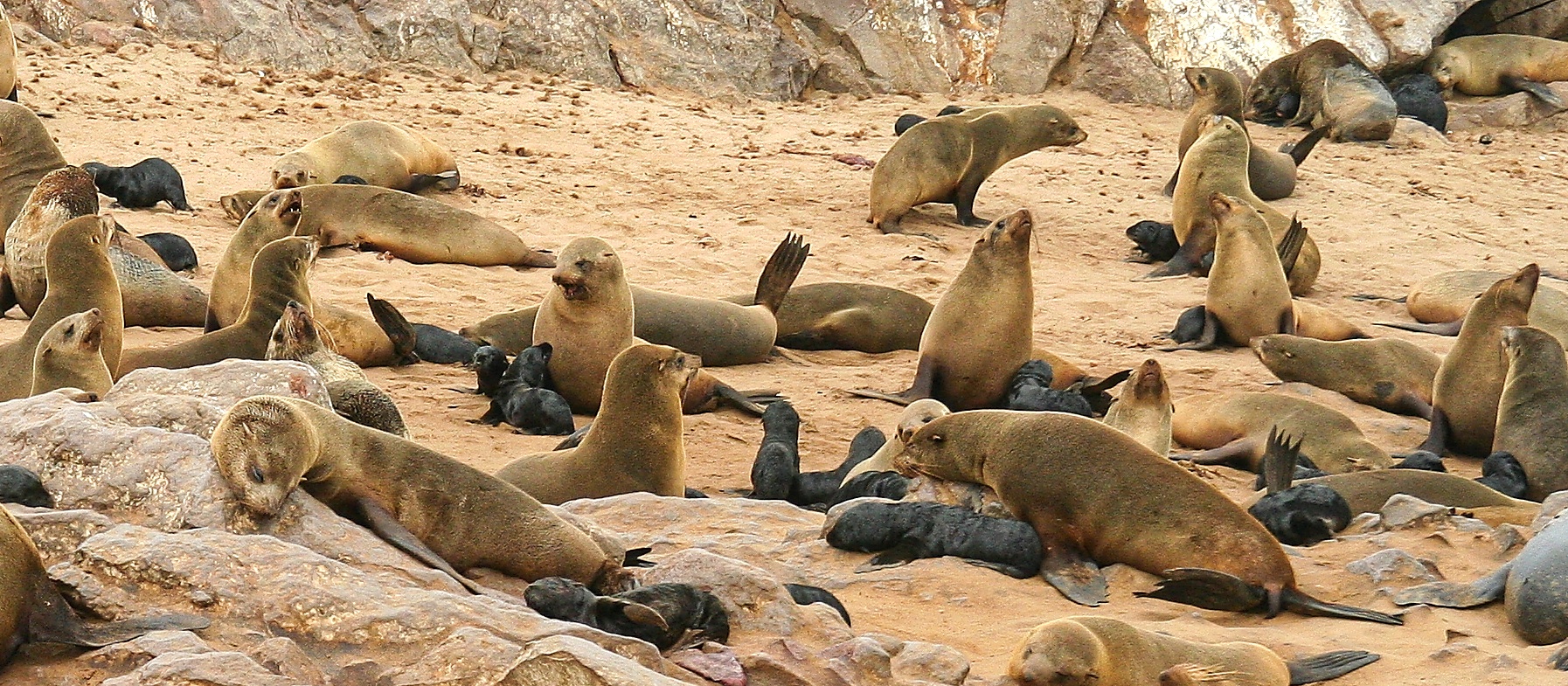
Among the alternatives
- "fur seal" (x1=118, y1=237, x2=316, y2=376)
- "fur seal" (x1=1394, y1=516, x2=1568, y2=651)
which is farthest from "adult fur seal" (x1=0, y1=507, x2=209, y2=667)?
"fur seal" (x1=118, y1=237, x2=316, y2=376)

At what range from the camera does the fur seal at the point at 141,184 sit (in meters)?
9.46

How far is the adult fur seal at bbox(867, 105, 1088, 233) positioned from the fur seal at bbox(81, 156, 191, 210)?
4.34 m

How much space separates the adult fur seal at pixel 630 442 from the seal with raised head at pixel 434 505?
1.28m

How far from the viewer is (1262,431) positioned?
7316 mm

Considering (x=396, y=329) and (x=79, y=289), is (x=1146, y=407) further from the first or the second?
(x=79, y=289)

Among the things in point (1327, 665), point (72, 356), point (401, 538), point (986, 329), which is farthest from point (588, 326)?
point (1327, 665)

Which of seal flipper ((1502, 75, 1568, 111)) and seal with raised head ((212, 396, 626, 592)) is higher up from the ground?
seal with raised head ((212, 396, 626, 592))

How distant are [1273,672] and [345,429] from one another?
218cm

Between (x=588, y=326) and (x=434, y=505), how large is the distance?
10.8ft

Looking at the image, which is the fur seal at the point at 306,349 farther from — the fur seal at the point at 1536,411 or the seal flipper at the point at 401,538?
the fur seal at the point at 1536,411

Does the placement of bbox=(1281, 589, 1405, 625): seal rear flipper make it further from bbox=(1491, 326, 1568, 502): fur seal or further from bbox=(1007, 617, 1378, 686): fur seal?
bbox=(1491, 326, 1568, 502): fur seal

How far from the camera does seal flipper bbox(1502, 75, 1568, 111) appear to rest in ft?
52.5

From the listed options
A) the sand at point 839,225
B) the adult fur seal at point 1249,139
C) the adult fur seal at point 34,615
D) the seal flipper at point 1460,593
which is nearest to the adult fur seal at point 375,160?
the sand at point 839,225

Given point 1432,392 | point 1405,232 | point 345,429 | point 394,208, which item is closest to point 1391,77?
point 1405,232
